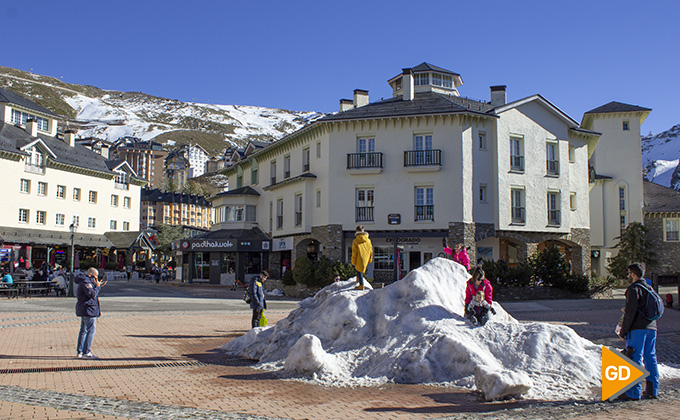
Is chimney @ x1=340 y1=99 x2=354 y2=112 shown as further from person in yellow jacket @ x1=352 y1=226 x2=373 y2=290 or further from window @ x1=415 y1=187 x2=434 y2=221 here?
person in yellow jacket @ x1=352 y1=226 x2=373 y2=290

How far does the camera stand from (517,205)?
34.2 m

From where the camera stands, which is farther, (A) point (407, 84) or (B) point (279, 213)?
(B) point (279, 213)

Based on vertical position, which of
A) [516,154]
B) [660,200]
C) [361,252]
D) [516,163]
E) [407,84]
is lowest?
[361,252]

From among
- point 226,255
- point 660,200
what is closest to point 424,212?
point 226,255

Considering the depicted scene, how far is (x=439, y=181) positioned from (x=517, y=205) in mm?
5447

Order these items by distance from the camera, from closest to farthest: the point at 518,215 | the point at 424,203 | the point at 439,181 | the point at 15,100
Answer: the point at 439,181
the point at 424,203
the point at 518,215
the point at 15,100

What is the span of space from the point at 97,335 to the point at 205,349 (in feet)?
11.9

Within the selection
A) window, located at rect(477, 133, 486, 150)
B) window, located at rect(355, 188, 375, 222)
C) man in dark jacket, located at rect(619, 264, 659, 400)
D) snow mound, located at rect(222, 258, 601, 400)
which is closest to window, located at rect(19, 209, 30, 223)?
window, located at rect(355, 188, 375, 222)

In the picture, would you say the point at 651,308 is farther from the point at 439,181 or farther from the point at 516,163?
the point at 516,163

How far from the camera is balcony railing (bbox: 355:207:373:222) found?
110 feet

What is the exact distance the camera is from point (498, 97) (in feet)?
124

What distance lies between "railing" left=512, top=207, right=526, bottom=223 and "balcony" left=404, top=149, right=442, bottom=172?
5.70 meters

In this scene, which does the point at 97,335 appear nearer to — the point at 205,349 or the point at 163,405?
the point at 205,349

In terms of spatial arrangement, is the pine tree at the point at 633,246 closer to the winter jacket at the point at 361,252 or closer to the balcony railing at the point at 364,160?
the balcony railing at the point at 364,160
